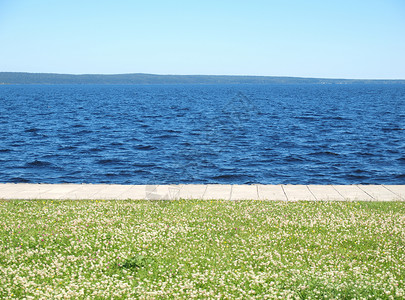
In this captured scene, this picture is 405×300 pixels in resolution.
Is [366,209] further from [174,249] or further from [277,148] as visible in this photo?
[277,148]

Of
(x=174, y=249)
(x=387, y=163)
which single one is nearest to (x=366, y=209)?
(x=174, y=249)

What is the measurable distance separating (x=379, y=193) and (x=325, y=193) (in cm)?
223

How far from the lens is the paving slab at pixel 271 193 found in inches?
584

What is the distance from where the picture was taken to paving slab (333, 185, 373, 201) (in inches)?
581

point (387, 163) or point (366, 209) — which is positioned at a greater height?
point (366, 209)

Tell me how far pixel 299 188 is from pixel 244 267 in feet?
27.1

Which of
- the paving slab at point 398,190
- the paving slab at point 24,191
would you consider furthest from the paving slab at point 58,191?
the paving slab at point 398,190

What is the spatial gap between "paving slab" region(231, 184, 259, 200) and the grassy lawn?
1.28 metres

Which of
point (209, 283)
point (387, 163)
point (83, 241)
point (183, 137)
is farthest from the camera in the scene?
point (183, 137)

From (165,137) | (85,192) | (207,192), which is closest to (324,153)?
(165,137)

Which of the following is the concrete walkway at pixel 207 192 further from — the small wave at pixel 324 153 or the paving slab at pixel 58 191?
the small wave at pixel 324 153

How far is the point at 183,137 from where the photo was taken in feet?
139

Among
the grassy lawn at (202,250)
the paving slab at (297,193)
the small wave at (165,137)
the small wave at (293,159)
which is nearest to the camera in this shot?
the grassy lawn at (202,250)

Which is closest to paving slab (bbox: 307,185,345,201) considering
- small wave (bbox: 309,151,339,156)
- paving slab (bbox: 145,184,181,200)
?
paving slab (bbox: 145,184,181,200)
